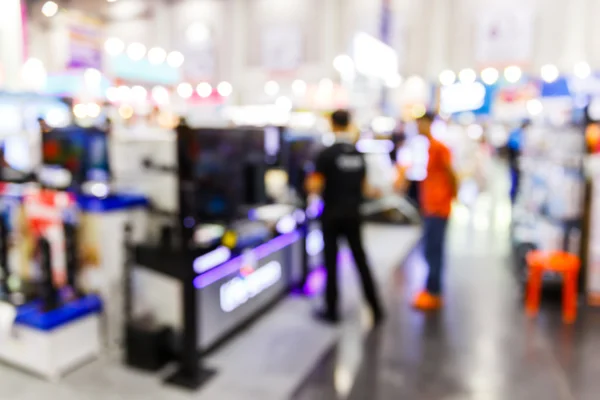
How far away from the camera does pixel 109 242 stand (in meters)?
3.63

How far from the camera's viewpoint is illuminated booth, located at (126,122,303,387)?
130 inches

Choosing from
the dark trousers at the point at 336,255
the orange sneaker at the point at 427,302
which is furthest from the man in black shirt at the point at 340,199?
the orange sneaker at the point at 427,302

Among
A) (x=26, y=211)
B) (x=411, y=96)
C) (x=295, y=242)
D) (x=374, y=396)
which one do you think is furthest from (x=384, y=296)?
(x=411, y=96)

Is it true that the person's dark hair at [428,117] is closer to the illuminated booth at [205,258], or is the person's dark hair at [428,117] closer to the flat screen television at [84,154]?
the illuminated booth at [205,258]

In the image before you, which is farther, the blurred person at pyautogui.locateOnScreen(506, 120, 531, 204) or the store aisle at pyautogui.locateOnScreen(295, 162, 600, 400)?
the blurred person at pyautogui.locateOnScreen(506, 120, 531, 204)

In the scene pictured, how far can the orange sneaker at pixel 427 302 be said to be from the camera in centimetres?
472

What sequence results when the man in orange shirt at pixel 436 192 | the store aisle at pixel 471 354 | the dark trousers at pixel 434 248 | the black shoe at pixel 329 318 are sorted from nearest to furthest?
the store aisle at pixel 471 354, the black shoe at pixel 329 318, the man in orange shirt at pixel 436 192, the dark trousers at pixel 434 248

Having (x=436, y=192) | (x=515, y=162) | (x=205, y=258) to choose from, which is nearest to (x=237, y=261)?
(x=205, y=258)

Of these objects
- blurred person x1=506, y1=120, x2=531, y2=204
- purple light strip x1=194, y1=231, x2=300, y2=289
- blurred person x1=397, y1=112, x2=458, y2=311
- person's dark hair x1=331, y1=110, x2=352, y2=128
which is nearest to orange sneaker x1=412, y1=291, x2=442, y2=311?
blurred person x1=397, y1=112, x2=458, y2=311

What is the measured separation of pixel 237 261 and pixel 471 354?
1788 mm

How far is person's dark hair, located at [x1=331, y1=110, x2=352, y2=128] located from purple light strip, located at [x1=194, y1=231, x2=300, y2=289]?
1.15 m

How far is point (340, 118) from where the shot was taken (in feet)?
13.2

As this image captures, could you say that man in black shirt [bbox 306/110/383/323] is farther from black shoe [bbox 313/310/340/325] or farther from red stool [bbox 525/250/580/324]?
red stool [bbox 525/250/580/324]

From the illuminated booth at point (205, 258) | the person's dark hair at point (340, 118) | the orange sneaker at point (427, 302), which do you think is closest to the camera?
the illuminated booth at point (205, 258)
